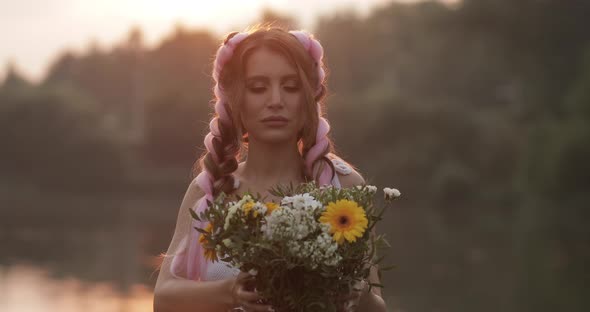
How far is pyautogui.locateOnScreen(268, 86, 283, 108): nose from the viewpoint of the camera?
4160 mm

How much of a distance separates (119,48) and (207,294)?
98.0 m

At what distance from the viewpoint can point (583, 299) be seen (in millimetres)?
23188

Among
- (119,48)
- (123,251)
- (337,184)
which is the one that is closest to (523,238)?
(123,251)

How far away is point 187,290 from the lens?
4074 mm

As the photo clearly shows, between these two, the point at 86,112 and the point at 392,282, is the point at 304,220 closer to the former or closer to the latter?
the point at 392,282

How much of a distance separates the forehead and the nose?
0.06 metres

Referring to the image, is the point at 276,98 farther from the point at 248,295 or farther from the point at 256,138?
the point at 248,295

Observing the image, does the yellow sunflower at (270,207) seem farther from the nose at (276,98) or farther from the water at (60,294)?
the water at (60,294)

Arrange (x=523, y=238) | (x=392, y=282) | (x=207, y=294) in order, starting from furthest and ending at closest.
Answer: (x=523, y=238)
(x=392, y=282)
(x=207, y=294)

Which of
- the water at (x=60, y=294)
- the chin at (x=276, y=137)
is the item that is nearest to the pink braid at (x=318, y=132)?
the chin at (x=276, y=137)

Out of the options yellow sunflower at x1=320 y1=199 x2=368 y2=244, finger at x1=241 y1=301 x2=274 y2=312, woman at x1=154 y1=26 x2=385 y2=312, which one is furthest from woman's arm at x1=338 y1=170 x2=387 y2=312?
finger at x1=241 y1=301 x2=274 y2=312

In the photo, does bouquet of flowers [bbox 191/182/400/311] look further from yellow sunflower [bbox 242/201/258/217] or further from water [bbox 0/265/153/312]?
water [bbox 0/265/153/312]

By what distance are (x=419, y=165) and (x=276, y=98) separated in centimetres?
4396

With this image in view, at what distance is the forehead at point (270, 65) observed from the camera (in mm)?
4203
